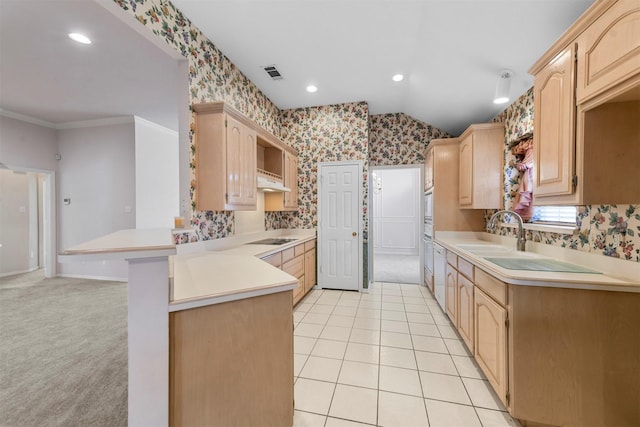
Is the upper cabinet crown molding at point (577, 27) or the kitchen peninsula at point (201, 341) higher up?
the upper cabinet crown molding at point (577, 27)

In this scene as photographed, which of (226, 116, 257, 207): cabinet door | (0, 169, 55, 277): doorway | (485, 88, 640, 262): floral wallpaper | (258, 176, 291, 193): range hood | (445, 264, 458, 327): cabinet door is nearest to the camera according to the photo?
(485, 88, 640, 262): floral wallpaper

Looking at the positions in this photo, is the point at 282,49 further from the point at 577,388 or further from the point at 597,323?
the point at 577,388

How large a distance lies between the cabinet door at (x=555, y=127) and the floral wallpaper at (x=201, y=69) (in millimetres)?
2699

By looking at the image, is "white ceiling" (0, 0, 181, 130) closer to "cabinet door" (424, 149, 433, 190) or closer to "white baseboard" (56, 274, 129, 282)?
"white baseboard" (56, 274, 129, 282)

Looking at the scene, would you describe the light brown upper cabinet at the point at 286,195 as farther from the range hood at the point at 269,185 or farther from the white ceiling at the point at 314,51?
the white ceiling at the point at 314,51

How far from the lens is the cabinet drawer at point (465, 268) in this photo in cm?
219

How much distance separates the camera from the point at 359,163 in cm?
400

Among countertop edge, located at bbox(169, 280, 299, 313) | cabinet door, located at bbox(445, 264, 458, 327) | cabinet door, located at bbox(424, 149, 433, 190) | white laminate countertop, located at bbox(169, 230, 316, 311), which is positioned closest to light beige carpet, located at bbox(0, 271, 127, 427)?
white laminate countertop, located at bbox(169, 230, 316, 311)

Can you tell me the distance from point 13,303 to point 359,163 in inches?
204

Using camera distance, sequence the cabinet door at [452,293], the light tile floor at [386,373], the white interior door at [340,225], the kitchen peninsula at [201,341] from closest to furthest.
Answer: the kitchen peninsula at [201,341], the light tile floor at [386,373], the cabinet door at [452,293], the white interior door at [340,225]

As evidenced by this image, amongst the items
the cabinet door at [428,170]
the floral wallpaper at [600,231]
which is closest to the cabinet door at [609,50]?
the floral wallpaper at [600,231]

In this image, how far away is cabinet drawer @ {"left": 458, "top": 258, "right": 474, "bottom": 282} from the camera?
219 centimetres

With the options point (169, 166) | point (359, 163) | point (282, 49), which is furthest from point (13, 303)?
point (359, 163)

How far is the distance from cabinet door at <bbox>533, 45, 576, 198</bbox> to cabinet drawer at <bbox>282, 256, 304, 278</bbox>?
7.98ft
